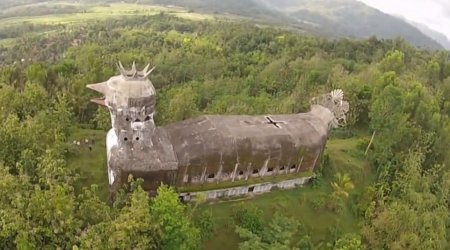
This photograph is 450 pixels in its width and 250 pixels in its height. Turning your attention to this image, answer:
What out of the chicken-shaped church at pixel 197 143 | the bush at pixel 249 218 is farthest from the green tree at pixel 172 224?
the bush at pixel 249 218

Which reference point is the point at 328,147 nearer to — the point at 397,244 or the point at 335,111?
the point at 335,111

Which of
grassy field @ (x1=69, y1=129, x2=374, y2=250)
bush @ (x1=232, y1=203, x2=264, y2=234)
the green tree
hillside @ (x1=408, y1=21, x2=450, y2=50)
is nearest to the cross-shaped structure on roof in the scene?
grassy field @ (x1=69, y1=129, x2=374, y2=250)

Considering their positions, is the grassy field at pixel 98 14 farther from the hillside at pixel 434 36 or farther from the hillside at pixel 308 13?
the hillside at pixel 434 36

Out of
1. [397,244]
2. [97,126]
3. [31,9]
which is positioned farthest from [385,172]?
[31,9]

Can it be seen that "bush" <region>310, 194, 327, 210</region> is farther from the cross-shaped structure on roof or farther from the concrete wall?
the cross-shaped structure on roof

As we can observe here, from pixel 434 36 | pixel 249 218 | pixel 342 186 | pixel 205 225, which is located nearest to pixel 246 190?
pixel 249 218

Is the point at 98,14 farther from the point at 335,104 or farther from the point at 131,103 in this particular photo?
the point at 131,103
